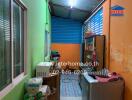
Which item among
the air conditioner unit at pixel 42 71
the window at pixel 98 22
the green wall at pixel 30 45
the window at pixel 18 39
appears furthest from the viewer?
the window at pixel 98 22

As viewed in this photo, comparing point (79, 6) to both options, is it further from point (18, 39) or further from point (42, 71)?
point (18, 39)

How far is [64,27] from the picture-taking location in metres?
10.2

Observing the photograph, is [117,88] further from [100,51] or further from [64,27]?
[64,27]

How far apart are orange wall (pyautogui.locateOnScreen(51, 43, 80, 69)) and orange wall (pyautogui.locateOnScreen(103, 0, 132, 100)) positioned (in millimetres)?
5758

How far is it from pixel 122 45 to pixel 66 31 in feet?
21.7

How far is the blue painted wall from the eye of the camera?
1014cm

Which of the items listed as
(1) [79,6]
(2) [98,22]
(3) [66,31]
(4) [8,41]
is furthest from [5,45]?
(3) [66,31]

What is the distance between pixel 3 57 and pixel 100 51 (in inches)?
126

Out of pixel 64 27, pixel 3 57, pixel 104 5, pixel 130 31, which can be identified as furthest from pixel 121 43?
pixel 64 27

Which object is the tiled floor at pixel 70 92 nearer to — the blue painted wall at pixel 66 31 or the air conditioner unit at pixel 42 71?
the air conditioner unit at pixel 42 71

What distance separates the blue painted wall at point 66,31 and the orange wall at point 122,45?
225 inches

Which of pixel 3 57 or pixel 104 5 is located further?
pixel 104 5

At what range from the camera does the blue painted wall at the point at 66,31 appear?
33.3 ft

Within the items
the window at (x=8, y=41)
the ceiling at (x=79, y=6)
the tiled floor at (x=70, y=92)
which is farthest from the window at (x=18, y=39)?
the ceiling at (x=79, y=6)
